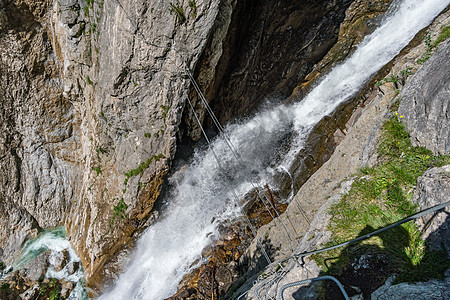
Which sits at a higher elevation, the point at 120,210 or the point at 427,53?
the point at 427,53

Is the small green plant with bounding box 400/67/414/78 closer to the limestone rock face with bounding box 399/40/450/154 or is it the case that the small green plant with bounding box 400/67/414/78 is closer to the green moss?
the limestone rock face with bounding box 399/40/450/154

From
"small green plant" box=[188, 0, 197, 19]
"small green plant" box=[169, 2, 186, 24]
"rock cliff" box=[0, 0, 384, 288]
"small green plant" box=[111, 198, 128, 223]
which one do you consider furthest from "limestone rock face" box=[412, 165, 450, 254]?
"small green plant" box=[111, 198, 128, 223]

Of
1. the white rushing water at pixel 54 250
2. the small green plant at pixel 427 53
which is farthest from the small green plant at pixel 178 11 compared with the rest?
the white rushing water at pixel 54 250

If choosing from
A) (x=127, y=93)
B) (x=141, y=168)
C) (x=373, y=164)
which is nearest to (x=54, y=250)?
(x=141, y=168)

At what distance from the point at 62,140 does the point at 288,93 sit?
372 inches

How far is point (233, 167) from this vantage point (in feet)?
31.2

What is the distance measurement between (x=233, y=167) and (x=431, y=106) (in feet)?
20.8

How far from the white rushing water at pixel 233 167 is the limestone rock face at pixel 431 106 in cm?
361

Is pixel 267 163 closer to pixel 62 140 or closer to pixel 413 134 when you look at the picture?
pixel 413 134

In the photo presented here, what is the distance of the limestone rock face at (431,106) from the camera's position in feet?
12.6

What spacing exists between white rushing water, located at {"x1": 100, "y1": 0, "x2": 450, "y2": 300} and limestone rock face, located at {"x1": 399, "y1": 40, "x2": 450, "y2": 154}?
3.61 m

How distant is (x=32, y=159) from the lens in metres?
10.4

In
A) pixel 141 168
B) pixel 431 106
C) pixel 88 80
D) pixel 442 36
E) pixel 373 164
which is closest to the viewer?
pixel 431 106

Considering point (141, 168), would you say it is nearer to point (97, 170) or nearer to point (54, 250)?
point (97, 170)
